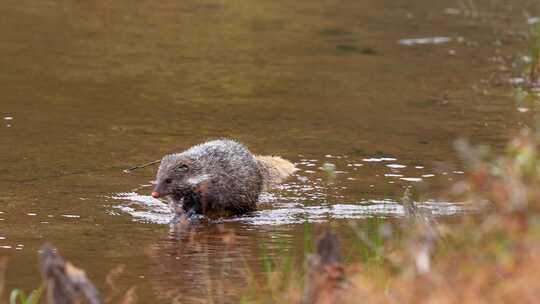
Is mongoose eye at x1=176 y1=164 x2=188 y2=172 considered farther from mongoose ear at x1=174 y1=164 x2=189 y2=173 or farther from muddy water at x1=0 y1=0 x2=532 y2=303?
muddy water at x1=0 y1=0 x2=532 y2=303

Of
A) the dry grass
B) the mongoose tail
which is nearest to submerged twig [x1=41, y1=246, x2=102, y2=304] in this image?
the dry grass

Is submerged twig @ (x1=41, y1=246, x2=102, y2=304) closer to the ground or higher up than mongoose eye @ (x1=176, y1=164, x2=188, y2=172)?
closer to the ground

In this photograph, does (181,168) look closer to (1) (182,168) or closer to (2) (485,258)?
(1) (182,168)

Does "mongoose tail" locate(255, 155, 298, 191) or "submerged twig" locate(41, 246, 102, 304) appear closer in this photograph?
"submerged twig" locate(41, 246, 102, 304)

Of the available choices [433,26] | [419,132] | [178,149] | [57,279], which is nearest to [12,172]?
[178,149]

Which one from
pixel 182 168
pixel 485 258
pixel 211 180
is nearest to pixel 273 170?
pixel 211 180

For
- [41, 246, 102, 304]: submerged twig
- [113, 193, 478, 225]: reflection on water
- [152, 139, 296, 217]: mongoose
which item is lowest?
[41, 246, 102, 304]: submerged twig

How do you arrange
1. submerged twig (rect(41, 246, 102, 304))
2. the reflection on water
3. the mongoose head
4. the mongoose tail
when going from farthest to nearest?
the mongoose tail, the mongoose head, the reflection on water, submerged twig (rect(41, 246, 102, 304))

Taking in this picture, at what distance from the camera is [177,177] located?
10938 mm

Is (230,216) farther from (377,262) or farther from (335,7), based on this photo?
(335,7)

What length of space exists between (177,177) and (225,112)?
4.62 meters

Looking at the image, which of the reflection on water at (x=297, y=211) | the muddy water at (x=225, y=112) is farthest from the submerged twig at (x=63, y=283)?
the reflection on water at (x=297, y=211)

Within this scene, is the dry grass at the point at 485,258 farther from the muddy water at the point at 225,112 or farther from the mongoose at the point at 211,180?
the mongoose at the point at 211,180

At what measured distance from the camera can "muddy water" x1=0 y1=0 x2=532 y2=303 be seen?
394 inches
